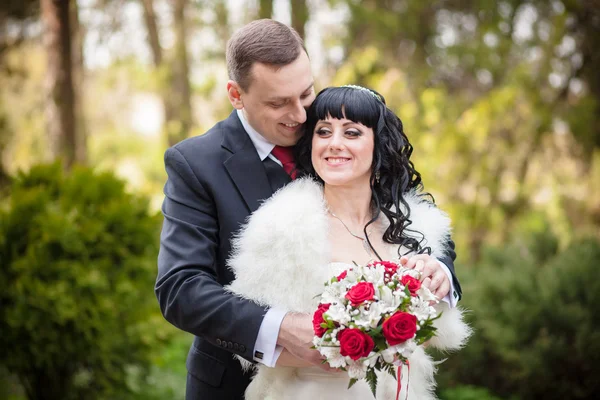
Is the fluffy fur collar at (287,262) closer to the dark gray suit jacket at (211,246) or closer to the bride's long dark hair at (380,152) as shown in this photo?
the dark gray suit jacket at (211,246)

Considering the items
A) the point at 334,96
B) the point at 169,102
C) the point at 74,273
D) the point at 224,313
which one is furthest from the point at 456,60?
the point at 224,313

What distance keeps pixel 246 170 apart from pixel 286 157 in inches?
10.8

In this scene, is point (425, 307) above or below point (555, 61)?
below

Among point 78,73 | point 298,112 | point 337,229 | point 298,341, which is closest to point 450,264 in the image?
point 337,229

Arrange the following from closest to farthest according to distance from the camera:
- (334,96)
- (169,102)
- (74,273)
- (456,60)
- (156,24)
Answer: (334,96) → (74,273) → (456,60) → (169,102) → (156,24)

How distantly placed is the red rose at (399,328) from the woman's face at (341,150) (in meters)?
0.77

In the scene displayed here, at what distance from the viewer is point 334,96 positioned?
2.76 meters

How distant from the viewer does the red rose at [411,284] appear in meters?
2.27

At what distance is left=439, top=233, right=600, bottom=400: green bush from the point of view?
5391 millimetres

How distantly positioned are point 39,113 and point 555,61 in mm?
10498

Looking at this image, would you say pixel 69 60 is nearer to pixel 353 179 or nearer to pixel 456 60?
pixel 353 179

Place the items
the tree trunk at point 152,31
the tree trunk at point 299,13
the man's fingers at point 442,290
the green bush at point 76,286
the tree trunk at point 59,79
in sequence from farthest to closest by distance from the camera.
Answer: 1. the tree trunk at point 152,31
2. the tree trunk at point 299,13
3. the tree trunk at point 59,79
4. the green bush at point 76,286
5. the man's fingers at point 442,290

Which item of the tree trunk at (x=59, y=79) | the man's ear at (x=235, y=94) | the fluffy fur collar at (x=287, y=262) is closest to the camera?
the fluffy fur collar at (x=287, y=262)

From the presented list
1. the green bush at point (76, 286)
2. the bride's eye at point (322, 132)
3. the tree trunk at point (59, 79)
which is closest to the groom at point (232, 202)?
the bride's eye at point (322, 132)
